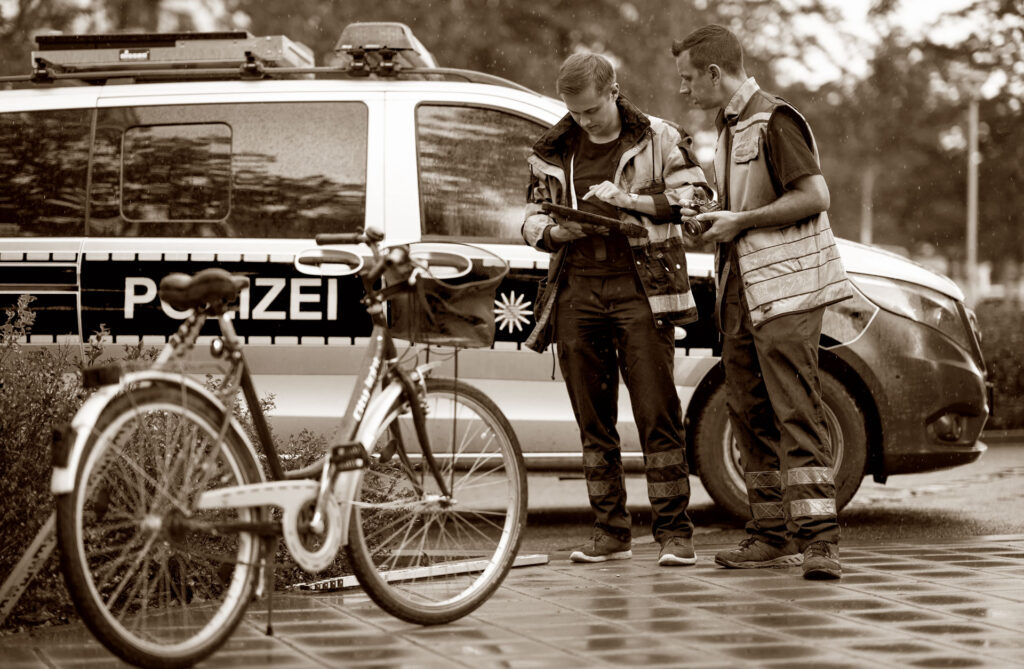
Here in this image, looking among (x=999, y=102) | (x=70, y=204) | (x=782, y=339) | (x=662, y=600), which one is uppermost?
(x=999, y=102)

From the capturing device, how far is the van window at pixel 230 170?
7.15 meters

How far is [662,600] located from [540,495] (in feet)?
14.1

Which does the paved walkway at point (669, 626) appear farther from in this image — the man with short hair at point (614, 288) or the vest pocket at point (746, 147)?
the vest pocket at point (746, 147)

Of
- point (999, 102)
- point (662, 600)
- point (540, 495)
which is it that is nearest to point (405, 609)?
point (662, 600)

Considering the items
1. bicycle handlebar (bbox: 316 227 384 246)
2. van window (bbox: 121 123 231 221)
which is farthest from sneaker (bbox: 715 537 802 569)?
van window (bbox: 121 123 231 221)

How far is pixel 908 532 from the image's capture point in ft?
24.5

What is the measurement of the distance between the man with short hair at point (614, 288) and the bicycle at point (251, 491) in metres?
0.98

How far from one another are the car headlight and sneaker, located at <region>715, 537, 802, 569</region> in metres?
1.59

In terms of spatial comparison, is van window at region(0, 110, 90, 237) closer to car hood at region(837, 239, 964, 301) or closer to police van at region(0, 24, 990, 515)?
police van at region(0, 24, 990, 515)

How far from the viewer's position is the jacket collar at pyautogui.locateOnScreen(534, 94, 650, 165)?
607 cm

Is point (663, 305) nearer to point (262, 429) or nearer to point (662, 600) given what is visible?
point (662, 600)

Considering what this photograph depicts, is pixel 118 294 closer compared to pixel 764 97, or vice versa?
pixel 764 97

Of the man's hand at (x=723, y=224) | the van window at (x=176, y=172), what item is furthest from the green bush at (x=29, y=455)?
the man's hand at (x=723, y=224)

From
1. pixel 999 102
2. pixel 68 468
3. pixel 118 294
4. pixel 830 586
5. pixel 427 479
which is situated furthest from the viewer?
pixel 999 102
